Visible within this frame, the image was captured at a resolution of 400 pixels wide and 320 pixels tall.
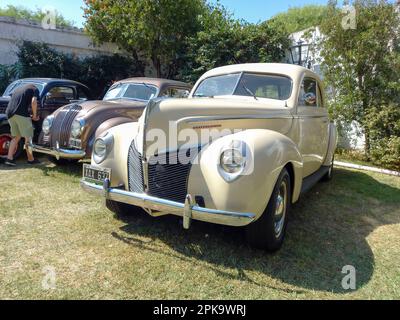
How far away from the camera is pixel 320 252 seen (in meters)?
3.36

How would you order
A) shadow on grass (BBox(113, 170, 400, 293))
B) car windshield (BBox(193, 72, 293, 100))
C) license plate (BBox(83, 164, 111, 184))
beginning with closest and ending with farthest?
1. shadow on grass (BBox(113, 170, 400, 293))
2. license plate (BBox(83, 164, 111, 184))
3. car windshield (BBox(193, 72, 293, 100))

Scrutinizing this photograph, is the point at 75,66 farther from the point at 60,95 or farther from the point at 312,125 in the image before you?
the point at 312,125

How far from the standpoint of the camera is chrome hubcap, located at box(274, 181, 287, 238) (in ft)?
10.8

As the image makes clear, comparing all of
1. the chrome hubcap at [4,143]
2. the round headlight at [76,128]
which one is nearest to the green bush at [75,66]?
the chrome hubcap at [4,143]

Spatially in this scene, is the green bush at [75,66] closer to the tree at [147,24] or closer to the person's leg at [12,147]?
the tree at [147,24]

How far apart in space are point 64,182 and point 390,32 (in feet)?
23.9

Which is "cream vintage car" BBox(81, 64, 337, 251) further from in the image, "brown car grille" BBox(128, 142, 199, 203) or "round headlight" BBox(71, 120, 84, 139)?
"round headlight" BBox(71, 120, 84, 139)

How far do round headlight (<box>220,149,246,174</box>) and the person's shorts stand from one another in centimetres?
453

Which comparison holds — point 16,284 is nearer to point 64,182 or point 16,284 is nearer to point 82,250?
point 82,250

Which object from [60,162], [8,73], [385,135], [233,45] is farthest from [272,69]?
[8,73]

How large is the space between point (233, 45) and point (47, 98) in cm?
673

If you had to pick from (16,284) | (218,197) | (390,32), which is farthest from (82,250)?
(390,32)

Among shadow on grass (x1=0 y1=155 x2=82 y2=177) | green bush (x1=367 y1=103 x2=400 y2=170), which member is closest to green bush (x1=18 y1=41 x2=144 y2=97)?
shadow on grass (x1=0 y1=155 x2=82 y2=177)

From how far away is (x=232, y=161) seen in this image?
2840 millimetres
